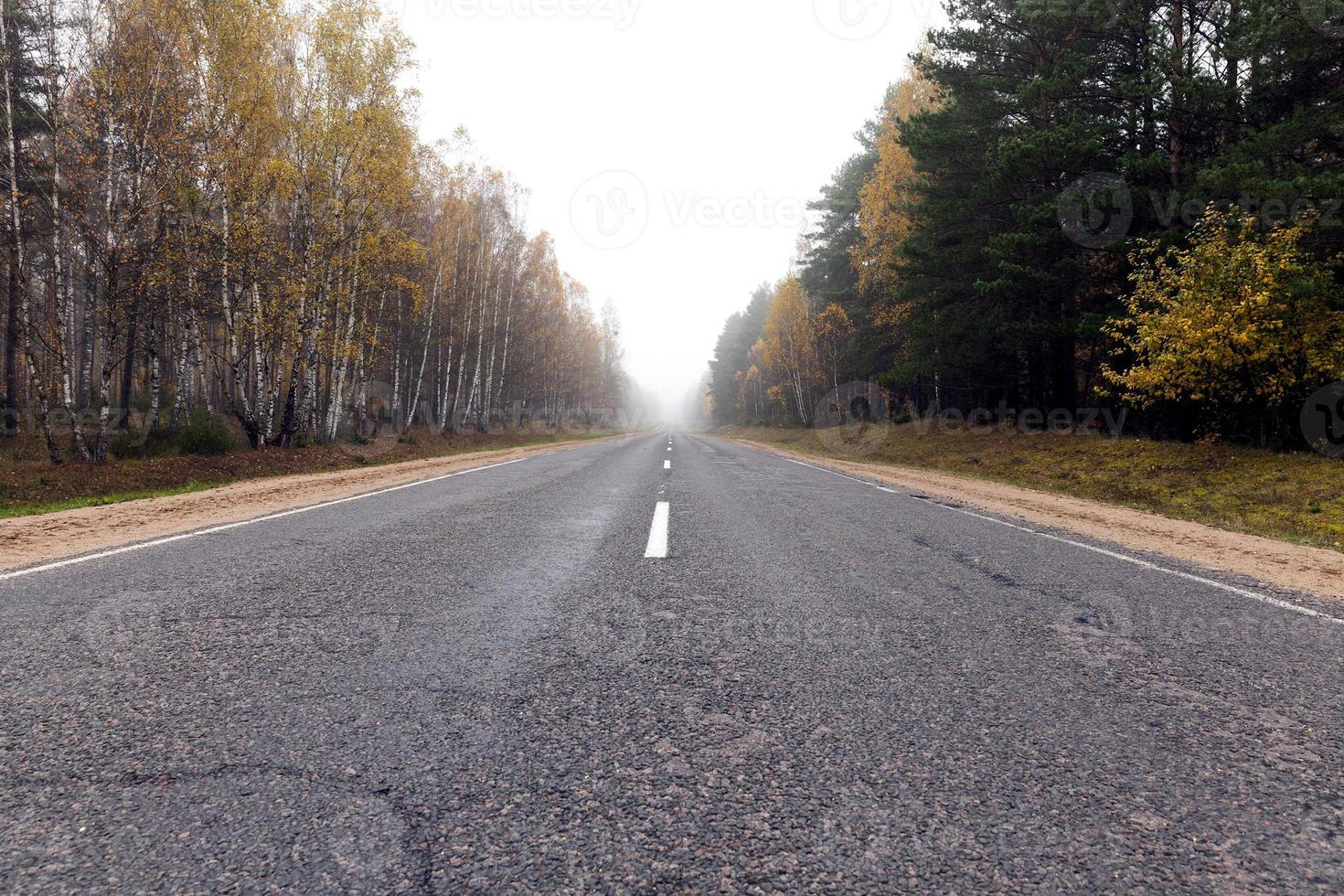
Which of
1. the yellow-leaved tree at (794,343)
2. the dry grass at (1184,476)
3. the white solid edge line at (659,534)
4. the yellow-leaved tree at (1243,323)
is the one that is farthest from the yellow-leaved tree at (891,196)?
the white solid edge line at (659,534)

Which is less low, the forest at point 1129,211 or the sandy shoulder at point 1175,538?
the forest at point 1129,211

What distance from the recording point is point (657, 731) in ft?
7.02

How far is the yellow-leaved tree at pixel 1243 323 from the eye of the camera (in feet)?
33.7

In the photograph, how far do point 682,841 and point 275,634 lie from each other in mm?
2580

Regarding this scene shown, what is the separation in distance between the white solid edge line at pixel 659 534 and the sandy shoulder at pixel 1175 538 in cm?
474

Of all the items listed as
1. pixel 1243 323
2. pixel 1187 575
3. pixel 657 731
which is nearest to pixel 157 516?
pixel 657 731

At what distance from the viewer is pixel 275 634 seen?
120 inches

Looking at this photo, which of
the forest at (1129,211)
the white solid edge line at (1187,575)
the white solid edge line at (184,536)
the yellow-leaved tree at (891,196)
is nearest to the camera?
the white solid edge line at (1187,575)

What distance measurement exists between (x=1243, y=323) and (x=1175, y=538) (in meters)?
6.72

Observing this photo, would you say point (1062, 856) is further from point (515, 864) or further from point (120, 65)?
point (120, 65)

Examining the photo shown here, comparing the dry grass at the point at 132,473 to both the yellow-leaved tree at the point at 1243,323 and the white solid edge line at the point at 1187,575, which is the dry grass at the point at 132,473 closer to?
the white solid edge line at the point at 1187,575

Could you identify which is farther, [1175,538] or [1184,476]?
[1184,476]

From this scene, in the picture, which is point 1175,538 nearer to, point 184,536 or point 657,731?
point 657,731

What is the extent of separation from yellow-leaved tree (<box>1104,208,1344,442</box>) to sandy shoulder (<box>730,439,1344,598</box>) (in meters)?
3.77
